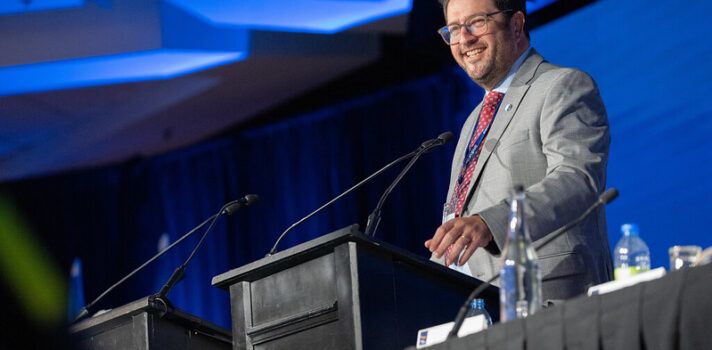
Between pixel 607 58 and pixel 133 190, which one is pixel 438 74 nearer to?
pixel 607 58

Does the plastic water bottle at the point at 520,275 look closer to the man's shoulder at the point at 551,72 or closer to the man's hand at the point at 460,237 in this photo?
the man's hand at the point at 460,237

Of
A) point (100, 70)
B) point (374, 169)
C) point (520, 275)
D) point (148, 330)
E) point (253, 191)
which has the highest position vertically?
point (100, 70)

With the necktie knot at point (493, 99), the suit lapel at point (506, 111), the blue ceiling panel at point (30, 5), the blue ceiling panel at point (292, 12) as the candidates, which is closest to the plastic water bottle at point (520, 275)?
the suit lapel at point (506, 111)

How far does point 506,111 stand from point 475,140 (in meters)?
0.14

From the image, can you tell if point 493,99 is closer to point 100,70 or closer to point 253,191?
point 100,70

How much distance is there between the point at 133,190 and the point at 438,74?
9.71ft

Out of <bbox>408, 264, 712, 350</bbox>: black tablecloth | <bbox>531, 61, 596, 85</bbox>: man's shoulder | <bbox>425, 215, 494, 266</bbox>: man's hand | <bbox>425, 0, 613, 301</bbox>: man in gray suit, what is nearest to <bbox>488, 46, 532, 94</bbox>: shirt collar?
<bbox>425, 0, 613, 301</bbox>: man in gray suit

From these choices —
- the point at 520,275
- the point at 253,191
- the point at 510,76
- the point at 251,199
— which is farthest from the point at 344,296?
the point at 253,191

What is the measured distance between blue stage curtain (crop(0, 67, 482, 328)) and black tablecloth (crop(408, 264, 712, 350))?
4.57m

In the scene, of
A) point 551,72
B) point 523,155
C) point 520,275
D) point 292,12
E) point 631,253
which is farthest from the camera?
point 292,12

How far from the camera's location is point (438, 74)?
247 inches

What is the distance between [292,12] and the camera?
247 inches

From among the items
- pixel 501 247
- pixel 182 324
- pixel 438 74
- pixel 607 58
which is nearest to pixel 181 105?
pixel 438 74

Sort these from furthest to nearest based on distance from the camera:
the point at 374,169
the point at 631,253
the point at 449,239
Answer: the point at 374,169 → the point at 631,253 → the point at 449,239
